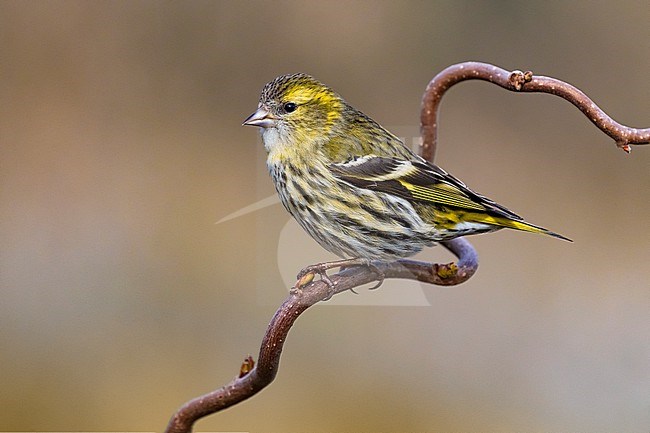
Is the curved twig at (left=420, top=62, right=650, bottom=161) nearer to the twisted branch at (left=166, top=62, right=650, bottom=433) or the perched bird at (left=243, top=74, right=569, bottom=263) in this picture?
the twisted branch at (left=166, top=62, right=650, bottom=433)

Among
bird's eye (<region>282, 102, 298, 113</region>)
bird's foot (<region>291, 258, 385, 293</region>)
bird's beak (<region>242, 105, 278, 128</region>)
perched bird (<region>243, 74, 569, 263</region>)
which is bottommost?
bird's foot (<region>291, 258, 385, 293</region>)

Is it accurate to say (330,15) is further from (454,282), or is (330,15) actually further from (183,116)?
(454,282)

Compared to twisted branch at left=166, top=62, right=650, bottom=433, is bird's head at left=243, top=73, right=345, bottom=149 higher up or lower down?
higher up

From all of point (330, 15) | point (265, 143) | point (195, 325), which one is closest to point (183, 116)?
point (330, 15)

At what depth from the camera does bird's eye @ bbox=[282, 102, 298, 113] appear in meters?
3.33

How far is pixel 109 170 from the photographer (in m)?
7.68

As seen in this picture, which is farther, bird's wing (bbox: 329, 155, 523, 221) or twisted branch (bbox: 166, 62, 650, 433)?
bird's wing (bbox: 329, 155, 523, 221)

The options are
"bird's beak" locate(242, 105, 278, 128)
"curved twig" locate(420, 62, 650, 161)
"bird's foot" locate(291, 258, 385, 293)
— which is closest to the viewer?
"curved twig" locate(420, 62, 650, 161)

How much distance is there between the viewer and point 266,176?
21.4ft

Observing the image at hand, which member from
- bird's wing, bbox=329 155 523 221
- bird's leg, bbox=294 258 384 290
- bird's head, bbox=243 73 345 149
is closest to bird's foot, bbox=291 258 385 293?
bird's leg, bbox=294 258 384 290

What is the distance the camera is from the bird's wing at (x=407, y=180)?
129 inches

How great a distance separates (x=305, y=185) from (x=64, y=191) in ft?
15.6

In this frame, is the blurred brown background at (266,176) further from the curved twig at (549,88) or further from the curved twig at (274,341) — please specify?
the curved twig at (549,88)

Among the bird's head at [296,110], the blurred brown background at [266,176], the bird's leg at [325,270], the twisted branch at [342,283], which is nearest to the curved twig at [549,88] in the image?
the twisted branch at [342,283]
